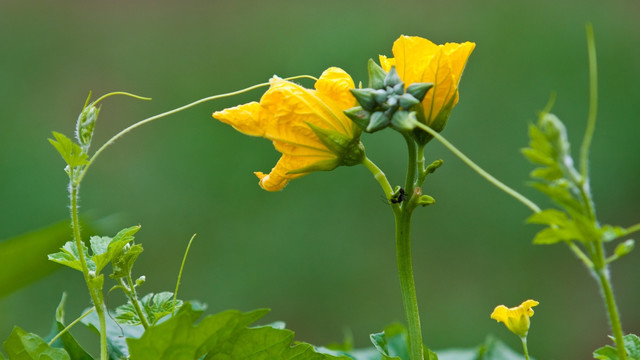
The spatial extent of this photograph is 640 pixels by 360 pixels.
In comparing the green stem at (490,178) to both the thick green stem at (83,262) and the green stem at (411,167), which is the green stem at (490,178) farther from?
the thick green stem at (83,262)

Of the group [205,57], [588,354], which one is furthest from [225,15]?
[588,354]

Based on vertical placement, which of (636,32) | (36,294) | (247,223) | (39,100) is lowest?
(36,294)

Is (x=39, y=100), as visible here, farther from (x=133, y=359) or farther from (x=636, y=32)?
(x=133, y=359)

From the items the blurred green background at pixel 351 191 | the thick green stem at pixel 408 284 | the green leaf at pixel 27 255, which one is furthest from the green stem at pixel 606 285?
the blurred green background at pixel 351 191

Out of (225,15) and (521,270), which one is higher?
(225,15)

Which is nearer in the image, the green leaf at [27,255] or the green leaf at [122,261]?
the green leaf at [122,261]

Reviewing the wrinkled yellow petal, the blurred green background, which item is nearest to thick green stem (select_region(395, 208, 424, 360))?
the wrinkled yellow petal

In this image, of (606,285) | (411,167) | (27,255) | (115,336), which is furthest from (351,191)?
(606,285)
